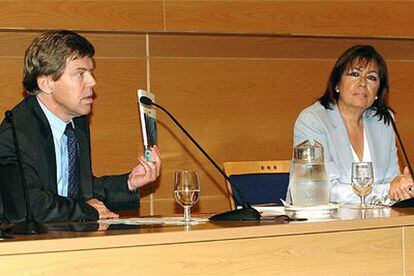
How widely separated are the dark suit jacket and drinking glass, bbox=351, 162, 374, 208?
92 centimetres

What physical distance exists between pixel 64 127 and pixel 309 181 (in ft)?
3.47

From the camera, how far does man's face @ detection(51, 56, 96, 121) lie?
3529mm

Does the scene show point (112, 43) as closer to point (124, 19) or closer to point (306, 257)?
point (124, 19)

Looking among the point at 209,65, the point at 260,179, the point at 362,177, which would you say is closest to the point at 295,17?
the point at 209,65

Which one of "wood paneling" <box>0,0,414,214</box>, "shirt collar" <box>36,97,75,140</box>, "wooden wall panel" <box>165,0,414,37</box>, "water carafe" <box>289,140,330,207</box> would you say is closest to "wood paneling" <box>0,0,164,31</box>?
"wood paneling" <box>0,0,414,214</box>

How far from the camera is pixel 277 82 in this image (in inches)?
202

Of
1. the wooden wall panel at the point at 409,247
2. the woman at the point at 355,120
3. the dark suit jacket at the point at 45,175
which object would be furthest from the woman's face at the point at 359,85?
the wooden wall panel at the point at 409,247

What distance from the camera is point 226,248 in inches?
92.9

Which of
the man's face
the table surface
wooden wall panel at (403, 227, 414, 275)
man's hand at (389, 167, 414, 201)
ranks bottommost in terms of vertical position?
A: wooden wall panel at (403, 227, 414, 275)

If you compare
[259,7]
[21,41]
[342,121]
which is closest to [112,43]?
[21,41]

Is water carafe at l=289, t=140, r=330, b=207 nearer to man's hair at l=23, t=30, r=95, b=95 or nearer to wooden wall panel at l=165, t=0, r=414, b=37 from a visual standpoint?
man's hair at l=23, t=30, r=95, b=95

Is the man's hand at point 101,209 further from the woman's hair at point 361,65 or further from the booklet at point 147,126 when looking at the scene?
the woman's hair at point 361,65

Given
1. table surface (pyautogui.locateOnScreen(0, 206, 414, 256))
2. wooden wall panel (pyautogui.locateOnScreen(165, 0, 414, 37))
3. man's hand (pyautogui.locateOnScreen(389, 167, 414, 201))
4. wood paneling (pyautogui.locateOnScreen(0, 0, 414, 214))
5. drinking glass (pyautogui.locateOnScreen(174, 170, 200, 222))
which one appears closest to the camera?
table surface (pyautogui.locateOnScreen(0, 206, 414, 256))

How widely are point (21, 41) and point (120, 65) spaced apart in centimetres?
59
